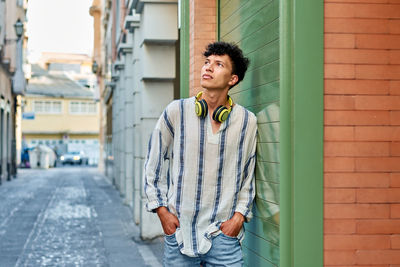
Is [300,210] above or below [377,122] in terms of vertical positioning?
below

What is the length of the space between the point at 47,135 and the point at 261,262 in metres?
65.2

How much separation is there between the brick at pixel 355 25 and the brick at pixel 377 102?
0.34 m

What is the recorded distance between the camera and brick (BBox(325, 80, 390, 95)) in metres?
3.21

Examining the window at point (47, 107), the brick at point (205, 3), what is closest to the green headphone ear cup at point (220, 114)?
the brick at point (205, 3)

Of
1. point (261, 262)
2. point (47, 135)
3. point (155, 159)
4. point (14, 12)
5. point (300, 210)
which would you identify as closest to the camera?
point (300, 210)

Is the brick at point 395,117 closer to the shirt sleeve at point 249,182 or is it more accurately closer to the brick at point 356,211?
the brick at point 356,211

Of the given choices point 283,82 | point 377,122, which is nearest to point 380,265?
point 377,122

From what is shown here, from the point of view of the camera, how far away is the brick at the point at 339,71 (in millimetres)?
3211

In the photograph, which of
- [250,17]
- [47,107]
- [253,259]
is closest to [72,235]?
[253,259]

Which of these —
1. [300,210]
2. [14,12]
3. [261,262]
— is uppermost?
[14,12]

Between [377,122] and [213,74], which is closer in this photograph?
[377,122]

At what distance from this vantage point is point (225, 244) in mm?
3314

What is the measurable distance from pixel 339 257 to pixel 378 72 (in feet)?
3.13

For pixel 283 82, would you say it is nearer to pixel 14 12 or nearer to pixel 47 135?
pixel 14 12
